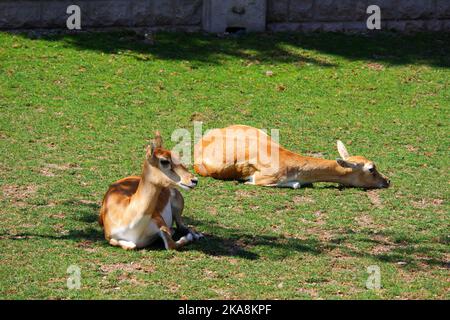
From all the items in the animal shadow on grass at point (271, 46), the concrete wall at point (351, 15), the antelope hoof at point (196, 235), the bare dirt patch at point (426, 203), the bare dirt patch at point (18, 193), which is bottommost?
the bare dirt patch at point (426, 203)

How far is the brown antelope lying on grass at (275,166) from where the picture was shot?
482 inches

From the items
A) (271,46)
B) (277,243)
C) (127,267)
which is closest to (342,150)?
(277,243)

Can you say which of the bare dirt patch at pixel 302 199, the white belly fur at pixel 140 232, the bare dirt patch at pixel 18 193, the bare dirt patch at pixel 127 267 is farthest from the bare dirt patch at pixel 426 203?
the bare dirt patch at pixel 18 193

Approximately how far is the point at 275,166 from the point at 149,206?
3.13 metres

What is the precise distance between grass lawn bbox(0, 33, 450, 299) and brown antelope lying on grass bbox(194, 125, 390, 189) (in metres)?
0.16

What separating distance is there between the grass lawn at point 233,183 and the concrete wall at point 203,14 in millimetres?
312

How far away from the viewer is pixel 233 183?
40.4 ft

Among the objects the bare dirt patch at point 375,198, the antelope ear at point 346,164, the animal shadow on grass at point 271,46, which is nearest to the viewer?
the bare dirt patch at point 375,198

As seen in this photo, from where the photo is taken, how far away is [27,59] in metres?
16.2

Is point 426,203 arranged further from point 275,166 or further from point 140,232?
point 140,232

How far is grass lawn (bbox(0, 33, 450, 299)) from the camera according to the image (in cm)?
892

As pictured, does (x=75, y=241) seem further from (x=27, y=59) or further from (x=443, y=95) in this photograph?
(x=443, y=95)

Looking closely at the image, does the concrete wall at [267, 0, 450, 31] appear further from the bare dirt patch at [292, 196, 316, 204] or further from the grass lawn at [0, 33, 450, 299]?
the bare dirt patch at [292, 196, 316, 204]

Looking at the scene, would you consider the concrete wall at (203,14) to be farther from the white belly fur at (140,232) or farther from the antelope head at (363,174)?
the white belly fur at (140,232)
